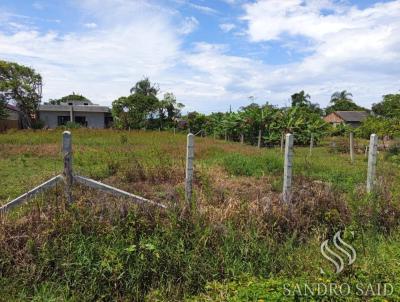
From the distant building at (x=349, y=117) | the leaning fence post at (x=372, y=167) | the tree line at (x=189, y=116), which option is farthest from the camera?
the distant building at (x=349, y=117)

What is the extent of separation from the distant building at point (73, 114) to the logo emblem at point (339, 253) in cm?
3763

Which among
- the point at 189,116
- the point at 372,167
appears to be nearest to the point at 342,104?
the point at 189,116

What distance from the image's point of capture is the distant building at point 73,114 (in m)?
38.8

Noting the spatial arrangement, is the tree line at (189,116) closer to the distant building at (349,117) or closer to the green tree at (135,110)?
the green tree at (135,110)

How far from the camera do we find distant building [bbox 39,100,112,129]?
3878 centimetres

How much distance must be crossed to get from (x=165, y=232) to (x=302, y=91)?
5321 centimetres

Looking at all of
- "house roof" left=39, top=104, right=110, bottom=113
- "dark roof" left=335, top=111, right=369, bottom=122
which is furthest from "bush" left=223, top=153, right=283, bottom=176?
"dark roof" left=335, top=111, right=369, bottom=122

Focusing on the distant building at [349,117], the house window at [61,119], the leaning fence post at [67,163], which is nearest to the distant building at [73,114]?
the house window at [61,119]

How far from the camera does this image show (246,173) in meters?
8.74

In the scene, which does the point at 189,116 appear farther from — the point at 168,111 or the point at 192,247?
the point at 192,247

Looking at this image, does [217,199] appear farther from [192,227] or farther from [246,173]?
[246,173]

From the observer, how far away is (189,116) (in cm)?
3397

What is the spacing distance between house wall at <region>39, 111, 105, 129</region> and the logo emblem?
3781 cm

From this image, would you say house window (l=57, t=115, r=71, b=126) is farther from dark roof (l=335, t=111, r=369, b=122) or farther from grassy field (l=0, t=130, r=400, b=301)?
dark roof (l=335, t=111, r=369, b=122)
